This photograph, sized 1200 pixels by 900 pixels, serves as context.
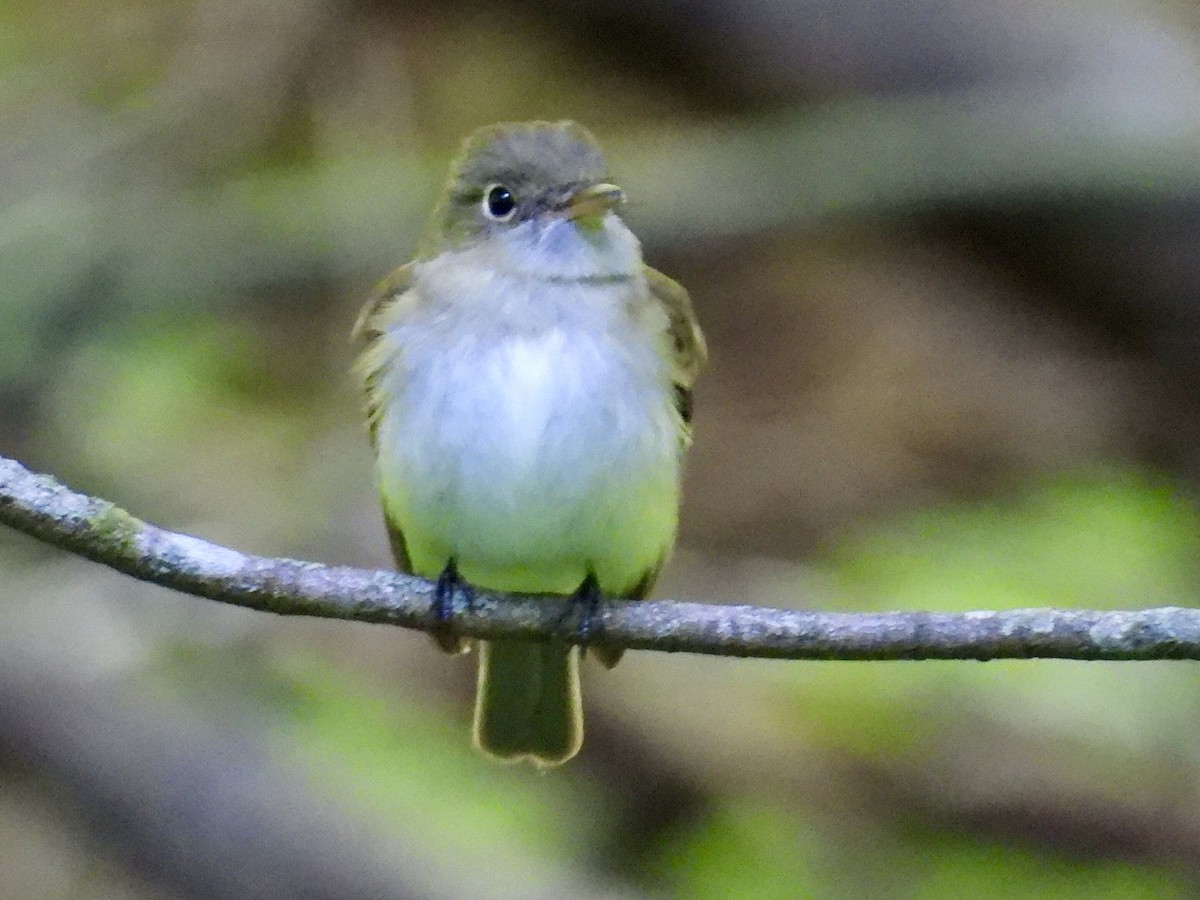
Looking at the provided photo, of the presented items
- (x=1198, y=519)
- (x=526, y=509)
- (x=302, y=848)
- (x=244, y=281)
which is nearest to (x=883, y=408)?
(x=1198, y=519)

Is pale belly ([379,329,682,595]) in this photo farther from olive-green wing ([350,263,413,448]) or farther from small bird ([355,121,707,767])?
olive-green wing ([350,263,413,448])

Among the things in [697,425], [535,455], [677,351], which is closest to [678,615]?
[535,455]

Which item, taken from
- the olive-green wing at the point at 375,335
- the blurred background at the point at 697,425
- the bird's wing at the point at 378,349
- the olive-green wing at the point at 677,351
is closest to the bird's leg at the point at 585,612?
the olive-green wing at the point at 677,351

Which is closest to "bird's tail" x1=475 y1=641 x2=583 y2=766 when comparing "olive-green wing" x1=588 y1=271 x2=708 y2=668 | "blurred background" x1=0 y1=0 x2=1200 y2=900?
"olive-green wing" x1=588 y1=271 x2=708 y2=668

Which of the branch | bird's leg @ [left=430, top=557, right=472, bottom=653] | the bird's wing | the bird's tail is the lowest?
the branch

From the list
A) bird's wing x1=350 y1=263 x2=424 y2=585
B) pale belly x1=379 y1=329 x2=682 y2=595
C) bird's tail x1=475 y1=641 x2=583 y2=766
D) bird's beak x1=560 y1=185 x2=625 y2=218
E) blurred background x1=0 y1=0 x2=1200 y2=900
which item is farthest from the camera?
blurred background x1=0 y1=0 x2=1200 y2=900

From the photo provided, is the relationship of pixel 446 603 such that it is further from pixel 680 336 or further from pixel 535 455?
pixel 680 336

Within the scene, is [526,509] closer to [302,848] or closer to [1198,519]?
[302,848]
